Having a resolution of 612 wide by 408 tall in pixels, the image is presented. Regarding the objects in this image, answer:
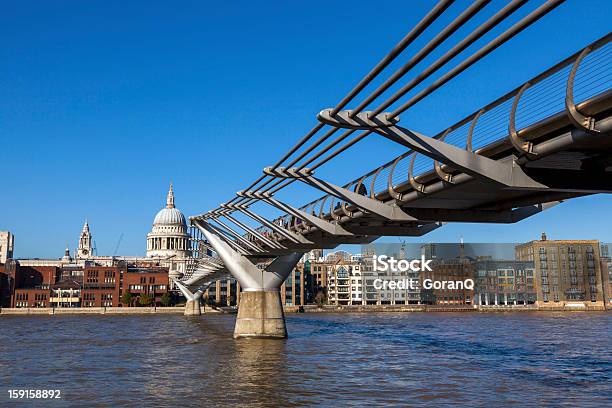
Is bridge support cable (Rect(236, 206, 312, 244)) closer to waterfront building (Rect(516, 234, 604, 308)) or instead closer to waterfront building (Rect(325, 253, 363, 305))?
waterfront building (Rect(325, 253, 363, 305))

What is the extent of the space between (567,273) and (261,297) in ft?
505

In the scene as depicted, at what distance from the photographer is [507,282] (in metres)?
180

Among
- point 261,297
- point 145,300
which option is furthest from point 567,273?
point 261,297

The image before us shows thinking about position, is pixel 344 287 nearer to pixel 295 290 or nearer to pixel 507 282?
pixel 295 290

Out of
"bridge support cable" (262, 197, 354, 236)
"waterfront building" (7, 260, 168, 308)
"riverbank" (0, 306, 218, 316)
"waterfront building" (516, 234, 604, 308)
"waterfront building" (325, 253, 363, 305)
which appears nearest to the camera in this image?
"bridge support cable" (262, 197, 354, 236)

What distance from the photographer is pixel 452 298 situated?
171 metres

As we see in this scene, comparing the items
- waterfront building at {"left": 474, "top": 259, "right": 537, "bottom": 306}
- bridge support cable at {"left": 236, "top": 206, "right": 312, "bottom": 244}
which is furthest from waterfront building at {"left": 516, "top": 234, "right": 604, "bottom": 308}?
bridge support cable at {"left": 236, "top": 206, "right": 312, "bottom": 244}

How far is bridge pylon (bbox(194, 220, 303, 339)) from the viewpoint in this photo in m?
46.0

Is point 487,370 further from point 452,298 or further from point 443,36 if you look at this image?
point 452,298

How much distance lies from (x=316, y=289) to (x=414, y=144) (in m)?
156

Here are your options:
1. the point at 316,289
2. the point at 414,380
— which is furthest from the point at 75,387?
the point at 316,289

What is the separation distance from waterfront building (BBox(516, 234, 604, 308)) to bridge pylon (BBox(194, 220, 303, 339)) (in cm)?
14274

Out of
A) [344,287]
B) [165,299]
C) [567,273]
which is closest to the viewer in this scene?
[165,299]

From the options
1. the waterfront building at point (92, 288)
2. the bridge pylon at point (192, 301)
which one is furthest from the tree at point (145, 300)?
the bridge pylon at point (192, 301)
